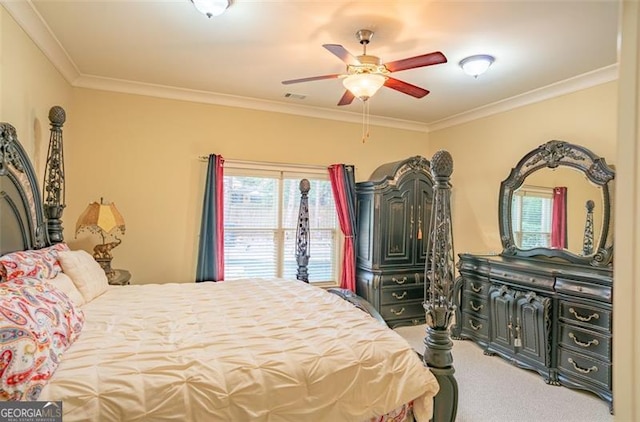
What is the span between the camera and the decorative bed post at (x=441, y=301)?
77.1 inches

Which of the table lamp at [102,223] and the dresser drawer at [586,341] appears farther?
the table lamp at [102,223]

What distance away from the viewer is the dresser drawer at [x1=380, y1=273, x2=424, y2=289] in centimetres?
450

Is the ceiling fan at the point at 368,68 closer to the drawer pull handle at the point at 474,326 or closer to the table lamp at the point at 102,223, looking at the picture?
the table lamp at the point at 102,223

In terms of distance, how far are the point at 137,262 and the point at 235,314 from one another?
2.22 m

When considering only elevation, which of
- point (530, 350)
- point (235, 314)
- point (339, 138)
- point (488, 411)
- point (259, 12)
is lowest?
point (488, 411)

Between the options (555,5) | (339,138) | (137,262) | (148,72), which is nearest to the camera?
(555,5)

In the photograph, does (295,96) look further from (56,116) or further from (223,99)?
(56,116)

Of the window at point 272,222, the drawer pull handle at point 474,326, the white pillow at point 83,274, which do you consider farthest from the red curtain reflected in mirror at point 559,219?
the white pillow at point 83,274

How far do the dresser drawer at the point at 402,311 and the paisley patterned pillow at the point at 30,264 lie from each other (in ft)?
11.1

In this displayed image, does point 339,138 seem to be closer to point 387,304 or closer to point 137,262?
point 387,304

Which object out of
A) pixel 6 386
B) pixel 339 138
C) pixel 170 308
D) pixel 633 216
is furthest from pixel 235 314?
pixel 339 138

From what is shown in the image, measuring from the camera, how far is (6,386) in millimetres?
1290

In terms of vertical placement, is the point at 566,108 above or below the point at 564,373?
above

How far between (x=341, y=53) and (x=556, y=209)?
9.08 feet
